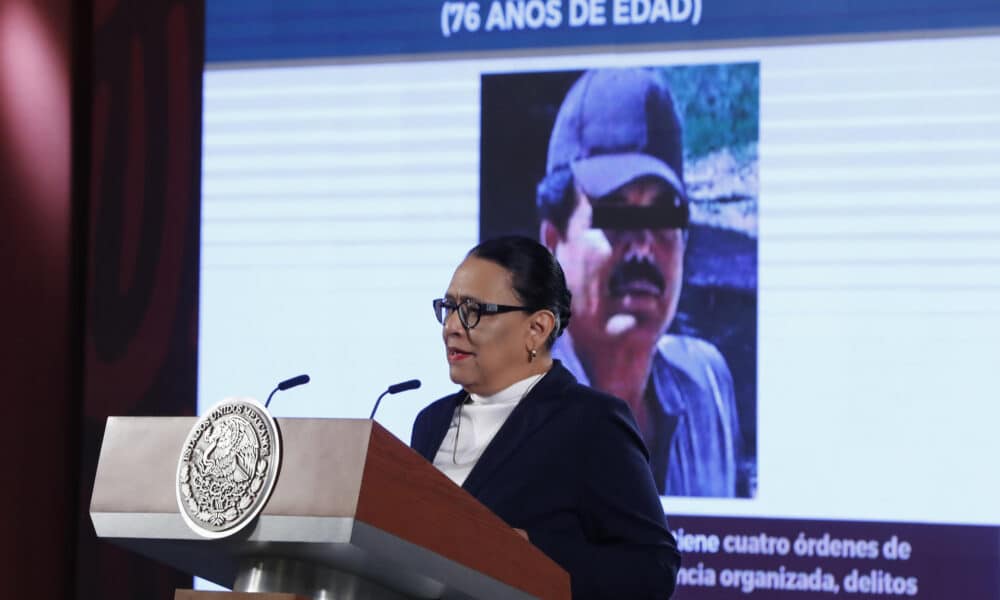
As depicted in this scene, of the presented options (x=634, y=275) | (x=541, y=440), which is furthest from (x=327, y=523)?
(x=634, y=275)

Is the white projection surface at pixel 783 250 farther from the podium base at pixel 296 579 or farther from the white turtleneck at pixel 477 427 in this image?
the podium base at pixel 296 579

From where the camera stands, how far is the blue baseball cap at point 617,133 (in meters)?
3.63

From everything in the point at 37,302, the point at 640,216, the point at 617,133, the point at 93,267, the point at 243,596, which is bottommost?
the point at 243,596

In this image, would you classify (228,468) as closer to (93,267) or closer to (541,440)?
(541,440)

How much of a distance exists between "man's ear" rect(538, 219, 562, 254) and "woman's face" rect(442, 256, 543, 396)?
1.51 metres

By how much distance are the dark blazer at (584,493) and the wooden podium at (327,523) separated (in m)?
0.49

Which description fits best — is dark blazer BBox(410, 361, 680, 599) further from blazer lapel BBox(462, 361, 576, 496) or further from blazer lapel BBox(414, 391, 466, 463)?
blazer lapel BBox(414, 391, 466, 463)

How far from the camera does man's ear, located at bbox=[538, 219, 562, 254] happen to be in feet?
12.1

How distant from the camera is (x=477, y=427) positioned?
2205 mm

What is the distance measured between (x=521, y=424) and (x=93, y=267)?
255cm

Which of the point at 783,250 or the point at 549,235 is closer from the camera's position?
the point at 783,250

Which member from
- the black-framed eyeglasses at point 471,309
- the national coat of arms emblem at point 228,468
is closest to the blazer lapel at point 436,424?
the black-framed eyeglasses at point 471,309

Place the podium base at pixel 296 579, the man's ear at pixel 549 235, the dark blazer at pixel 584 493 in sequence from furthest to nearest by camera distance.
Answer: the man's ear at pixel 549 235, the dark blazer at pixel 584 493, the podium base at pixel 296 579

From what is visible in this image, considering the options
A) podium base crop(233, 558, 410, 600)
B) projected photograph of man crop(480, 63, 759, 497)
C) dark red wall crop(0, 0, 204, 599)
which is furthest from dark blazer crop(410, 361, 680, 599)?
dark red wall crop(0, 0, 204, 599)
